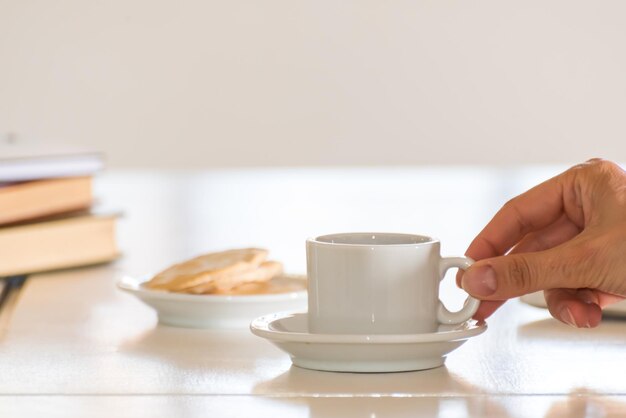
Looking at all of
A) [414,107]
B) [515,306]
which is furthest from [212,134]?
[515,306]

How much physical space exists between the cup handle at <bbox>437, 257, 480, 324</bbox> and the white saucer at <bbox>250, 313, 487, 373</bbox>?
10 millimetres

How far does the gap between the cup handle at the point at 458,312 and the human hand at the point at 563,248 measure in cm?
2

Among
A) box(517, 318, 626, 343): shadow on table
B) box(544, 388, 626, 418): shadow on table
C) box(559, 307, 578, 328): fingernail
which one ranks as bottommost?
box(517, 318, 626, 343): shadow on table

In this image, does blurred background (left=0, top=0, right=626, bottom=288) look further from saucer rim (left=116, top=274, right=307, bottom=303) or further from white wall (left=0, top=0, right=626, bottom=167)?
saucer rim (left=116, top=274, right=307, bottom=303)

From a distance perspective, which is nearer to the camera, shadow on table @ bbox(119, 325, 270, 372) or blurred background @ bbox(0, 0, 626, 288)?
shadow on table @ bbox(119, 325, 270, 372)

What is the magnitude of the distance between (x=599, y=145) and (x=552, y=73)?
0.52 meters

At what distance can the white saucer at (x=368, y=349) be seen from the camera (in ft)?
2.52

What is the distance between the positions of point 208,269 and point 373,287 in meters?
0.28

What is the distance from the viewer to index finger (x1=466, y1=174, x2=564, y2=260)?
0.96m

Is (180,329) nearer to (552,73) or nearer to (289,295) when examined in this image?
(289,295)

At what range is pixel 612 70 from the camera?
545 cm

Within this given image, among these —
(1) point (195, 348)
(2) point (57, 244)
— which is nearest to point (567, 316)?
(1) point (195, 348)

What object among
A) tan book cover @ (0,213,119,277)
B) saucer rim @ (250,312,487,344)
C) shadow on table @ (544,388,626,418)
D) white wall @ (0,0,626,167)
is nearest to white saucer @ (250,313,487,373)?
saucer rim @ (250,312,487,344)

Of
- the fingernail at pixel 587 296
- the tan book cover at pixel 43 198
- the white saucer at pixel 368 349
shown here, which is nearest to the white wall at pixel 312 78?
the tan book cover at pixel 43 198
